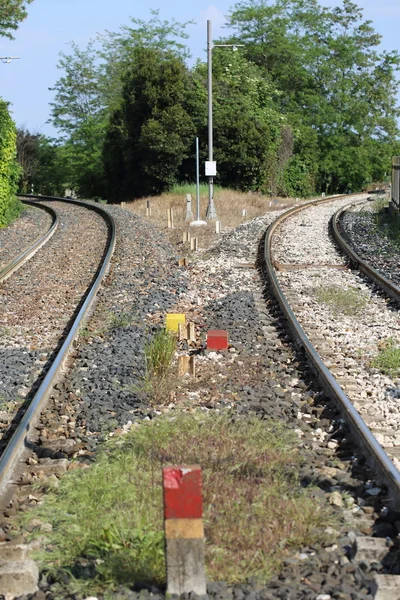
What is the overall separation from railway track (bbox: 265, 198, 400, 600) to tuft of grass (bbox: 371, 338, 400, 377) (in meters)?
0.17

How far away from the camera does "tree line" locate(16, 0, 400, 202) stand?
4131 cm

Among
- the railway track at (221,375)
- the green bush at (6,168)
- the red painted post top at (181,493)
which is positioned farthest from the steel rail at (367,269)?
the green bush at (6,168)

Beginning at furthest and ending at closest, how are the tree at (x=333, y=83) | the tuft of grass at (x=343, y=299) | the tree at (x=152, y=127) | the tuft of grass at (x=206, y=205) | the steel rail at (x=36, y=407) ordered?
the tree at (x=333, y=83) → the tree at (x=152, y=127) → the tuft of grass at (x=206, y=205) → the tuft of grass at (x=343, y=299) → the steel rail at (x=36, y=407)

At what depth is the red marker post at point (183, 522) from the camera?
4.00 meters

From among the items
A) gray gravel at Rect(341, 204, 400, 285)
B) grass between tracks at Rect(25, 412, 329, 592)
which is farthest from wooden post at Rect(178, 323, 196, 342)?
gray gravel at Rect(341, 204, 400, 285)

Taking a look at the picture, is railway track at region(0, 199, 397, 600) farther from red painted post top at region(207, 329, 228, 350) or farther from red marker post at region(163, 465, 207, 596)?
red marker post at region(163, 465, 207, 596)

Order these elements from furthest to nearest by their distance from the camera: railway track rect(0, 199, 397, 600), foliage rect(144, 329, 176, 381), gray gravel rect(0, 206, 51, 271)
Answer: gray gravel rect(0, 206, 51, 271) → foliage rect(144, 329, 176, 381) → railway track rect(0, 199, 397, 600)

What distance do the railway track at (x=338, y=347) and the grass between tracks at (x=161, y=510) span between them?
500mm

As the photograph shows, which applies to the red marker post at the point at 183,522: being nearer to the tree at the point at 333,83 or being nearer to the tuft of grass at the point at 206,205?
the tuft of grass at the point at 206,205

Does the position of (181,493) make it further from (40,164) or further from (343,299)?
(40,164)

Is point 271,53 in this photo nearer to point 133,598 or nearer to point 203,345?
point 203,345

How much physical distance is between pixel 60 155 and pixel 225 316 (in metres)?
60.0

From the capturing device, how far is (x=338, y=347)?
9539 mm

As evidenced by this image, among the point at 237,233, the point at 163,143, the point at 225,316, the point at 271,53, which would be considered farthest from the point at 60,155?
the point at 225,316
